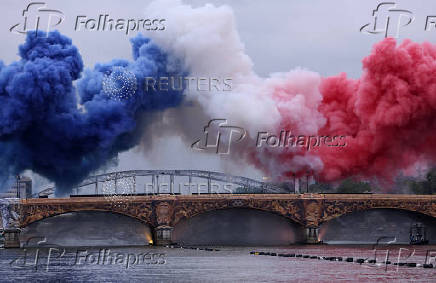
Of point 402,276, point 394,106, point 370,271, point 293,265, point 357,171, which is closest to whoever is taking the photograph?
point 402,276

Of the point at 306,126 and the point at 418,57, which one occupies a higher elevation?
the point at 418,57

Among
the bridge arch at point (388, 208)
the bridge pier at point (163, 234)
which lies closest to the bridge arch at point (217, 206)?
the bridge pier at point (163, 234)

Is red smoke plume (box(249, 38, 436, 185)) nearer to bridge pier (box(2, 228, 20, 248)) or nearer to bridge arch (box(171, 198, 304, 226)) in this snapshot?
bridge arch (box(171, 198, 304, 226))

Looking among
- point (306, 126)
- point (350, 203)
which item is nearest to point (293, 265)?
point (306, 126)

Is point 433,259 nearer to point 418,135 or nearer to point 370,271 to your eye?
point 370,271

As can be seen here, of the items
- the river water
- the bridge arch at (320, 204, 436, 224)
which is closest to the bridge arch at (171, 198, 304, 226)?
the bridge arch at (320, 204, 436, 224)

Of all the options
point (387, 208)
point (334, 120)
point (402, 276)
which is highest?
point (334, 120)

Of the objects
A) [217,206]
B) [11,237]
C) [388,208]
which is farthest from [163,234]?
[388,208]
